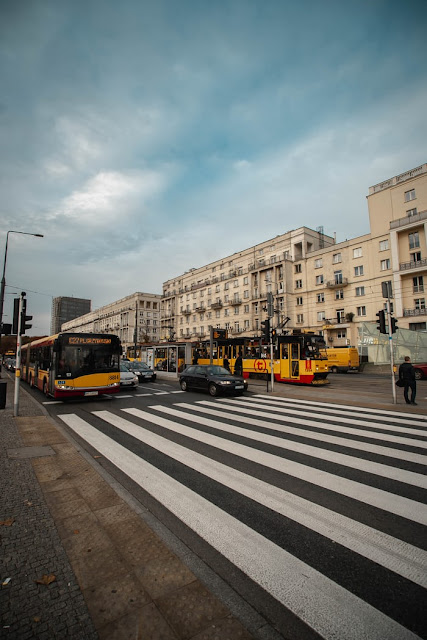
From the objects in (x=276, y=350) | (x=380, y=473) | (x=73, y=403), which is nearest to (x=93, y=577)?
(x=380, y=473)

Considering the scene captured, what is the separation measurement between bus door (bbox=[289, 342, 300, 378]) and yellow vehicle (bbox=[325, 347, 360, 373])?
1517 centimetres

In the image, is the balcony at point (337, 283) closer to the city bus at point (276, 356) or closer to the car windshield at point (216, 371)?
the city bus at point (276, 356)

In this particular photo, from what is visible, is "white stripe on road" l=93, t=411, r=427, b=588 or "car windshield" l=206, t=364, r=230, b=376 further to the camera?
"car windshield" l=206, t=364, r=230, b=376

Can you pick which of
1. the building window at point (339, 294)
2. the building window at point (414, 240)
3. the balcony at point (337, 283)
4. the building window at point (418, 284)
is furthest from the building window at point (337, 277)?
the building window at point (418, 284)

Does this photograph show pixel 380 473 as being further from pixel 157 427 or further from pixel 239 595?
pixel 157 427

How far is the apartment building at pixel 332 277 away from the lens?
3628 cm

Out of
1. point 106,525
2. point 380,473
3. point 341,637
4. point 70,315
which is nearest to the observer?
point 341,637

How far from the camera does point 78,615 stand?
215cm

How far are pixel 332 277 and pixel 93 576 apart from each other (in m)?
46.3

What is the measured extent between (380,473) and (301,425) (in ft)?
10.4

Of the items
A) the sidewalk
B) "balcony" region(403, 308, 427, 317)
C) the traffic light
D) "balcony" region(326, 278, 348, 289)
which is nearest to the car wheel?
the traffic light

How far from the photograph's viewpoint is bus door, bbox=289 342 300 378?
734 inches

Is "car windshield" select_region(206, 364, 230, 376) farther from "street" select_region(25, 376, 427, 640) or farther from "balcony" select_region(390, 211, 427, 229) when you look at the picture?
"balcony" select_region(390, 211, 427, 229)

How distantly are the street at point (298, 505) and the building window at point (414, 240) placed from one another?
34795 mm
